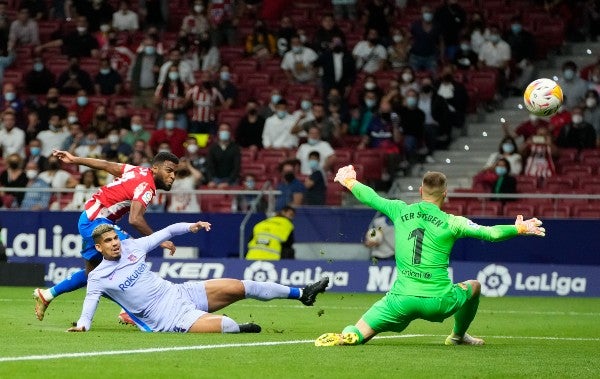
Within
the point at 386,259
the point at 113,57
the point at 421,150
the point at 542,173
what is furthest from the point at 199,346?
the point at 113,57

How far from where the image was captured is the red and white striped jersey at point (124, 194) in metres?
16.8

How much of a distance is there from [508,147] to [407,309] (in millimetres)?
14990

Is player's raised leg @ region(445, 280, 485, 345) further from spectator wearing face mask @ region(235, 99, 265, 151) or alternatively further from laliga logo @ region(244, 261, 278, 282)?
spectator wearing face mask @ region(235, 99, 265, 151)

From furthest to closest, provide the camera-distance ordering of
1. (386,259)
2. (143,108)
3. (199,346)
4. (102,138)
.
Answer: (143,108)
(102,138)
(386,259)
(199,346)

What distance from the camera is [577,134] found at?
93.0ft

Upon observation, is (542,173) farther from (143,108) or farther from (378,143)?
(143,108)

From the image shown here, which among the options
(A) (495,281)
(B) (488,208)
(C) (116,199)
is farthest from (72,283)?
(B) (488,208)

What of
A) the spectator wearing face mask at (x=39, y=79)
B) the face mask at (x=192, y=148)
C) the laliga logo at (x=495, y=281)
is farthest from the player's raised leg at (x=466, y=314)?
the spectator wearing face mask at (x=39, y=79)

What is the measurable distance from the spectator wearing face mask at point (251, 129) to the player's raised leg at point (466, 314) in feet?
54.3

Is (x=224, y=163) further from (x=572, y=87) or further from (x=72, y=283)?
(x=72, y=283)

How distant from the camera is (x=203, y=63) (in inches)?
1328

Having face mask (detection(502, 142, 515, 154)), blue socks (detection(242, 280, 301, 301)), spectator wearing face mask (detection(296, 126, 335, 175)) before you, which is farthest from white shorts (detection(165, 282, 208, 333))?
face mask (detection(502, 142, 515, 154))

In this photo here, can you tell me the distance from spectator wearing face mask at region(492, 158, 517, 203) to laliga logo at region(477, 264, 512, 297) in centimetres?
185

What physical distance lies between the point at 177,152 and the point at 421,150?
508 centimetres
